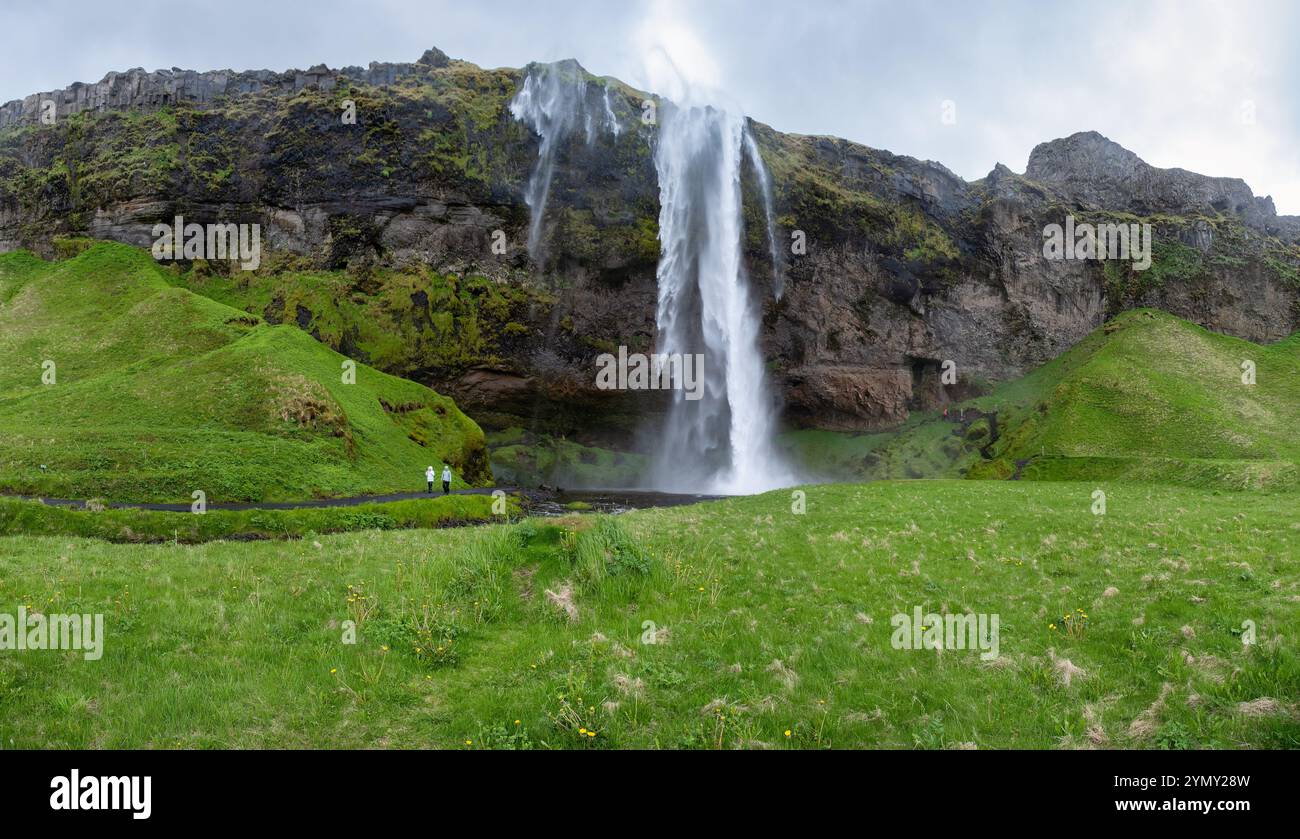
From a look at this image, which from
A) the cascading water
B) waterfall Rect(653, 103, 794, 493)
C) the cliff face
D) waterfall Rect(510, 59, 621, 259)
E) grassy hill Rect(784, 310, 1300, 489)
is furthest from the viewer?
waterfall Rect(653, 103, 794, 493)

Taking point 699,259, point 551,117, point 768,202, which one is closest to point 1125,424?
point 768,202

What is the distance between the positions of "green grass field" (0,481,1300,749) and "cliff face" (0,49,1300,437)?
76118 mm

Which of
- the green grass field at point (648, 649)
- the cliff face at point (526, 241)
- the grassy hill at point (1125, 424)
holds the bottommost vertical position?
the green grass field at point (648, 649)

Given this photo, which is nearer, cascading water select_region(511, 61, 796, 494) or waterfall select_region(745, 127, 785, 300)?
cascading water select_region(511, 61, 796, 494)

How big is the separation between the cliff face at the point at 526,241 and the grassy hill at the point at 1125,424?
251 inches

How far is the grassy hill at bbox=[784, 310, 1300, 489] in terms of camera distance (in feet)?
203

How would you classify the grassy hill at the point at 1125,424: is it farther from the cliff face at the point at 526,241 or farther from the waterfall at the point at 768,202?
the waterfall at the point at 768,202

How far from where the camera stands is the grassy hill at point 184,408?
3881 centimetres

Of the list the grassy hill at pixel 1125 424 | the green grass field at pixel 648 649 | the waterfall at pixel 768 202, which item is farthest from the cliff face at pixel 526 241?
the green grass field at pixel 648 649

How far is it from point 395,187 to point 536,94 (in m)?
23.5

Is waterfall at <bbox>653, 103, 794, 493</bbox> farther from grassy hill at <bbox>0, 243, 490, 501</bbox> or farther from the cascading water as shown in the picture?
grassy hill at <bbox>0, 243, 490, 501</bbox>

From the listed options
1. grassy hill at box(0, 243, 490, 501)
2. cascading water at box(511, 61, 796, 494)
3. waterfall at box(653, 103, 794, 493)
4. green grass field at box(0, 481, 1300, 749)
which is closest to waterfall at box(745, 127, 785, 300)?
cascading water at box(511, 61, 796, 494)

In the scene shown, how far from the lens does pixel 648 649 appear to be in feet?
35.4
